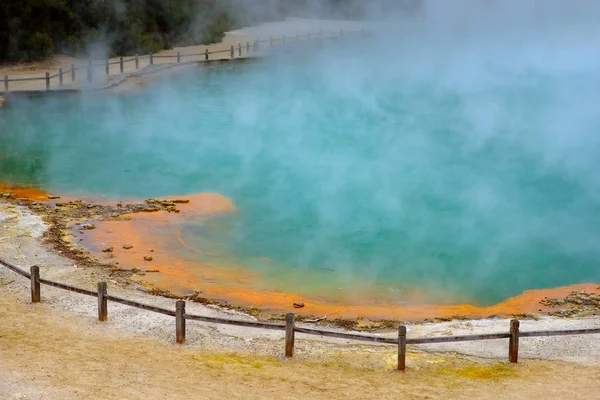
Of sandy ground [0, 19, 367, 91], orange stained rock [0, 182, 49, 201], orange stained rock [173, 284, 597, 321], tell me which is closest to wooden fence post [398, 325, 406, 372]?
orange stained rock [173, 284, 597, 321]

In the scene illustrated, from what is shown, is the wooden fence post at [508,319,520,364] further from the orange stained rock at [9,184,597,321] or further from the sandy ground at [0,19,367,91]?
the sandy ground at [0,19,367,91]

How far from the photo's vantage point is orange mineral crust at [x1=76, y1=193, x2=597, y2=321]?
10.4 meters

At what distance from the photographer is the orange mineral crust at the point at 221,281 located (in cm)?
1042

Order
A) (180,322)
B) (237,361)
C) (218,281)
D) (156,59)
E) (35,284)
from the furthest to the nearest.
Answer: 1. (156,59)
2. (218,281)
3. (35,284)
4. (180,322)
5. (237,361)

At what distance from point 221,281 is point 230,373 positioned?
321 centimetres

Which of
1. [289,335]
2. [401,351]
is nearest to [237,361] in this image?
[289,335]

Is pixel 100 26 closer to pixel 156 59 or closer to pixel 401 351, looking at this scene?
pixel 156 59

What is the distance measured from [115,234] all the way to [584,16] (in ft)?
124

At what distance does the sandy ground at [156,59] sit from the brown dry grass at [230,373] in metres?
15.4

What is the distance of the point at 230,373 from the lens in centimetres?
806

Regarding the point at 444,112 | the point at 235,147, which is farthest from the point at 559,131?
the point at 235,147

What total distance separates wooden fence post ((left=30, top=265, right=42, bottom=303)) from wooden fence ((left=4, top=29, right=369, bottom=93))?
13.5 metres

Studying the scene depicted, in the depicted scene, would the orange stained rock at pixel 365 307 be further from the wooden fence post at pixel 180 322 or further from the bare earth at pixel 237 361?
the wooden fence post at pixel 180 322

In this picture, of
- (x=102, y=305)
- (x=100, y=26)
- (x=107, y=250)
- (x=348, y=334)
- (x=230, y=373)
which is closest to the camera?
(x=230, y=373)
